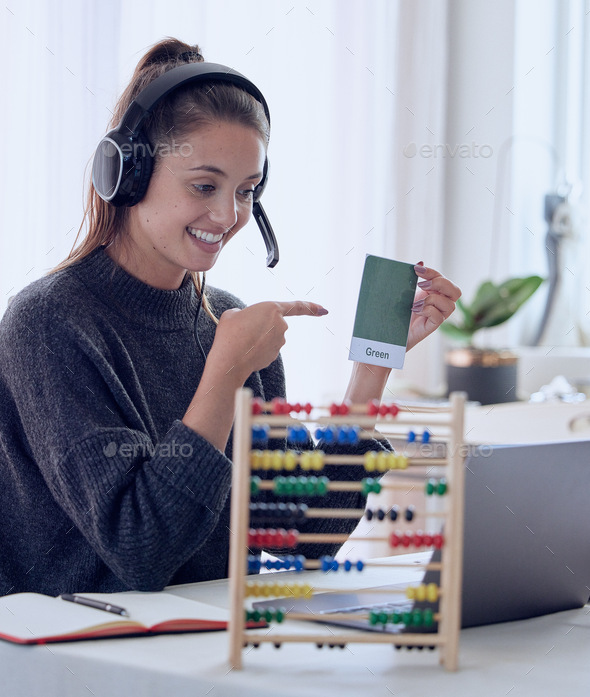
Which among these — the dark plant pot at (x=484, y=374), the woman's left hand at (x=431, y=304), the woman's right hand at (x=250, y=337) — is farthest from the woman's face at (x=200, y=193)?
the dark plant pot at (x=484, y=374)

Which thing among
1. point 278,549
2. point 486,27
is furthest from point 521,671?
point 486,27

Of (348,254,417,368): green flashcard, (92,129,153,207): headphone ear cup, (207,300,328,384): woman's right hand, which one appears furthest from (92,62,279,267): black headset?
(348,254,417,368): green flashcard

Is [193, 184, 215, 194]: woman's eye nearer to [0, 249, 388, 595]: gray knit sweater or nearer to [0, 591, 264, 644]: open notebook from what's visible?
[0, 249, 388, 595]: gray knit sweater

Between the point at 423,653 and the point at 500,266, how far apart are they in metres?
2.59

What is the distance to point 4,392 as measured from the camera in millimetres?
1108

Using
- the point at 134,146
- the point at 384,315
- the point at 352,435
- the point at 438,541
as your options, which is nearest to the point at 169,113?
the point at 134,146

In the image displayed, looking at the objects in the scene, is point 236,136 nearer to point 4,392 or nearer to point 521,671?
point 4,392

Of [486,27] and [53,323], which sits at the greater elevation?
[486,27]

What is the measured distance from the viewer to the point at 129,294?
1.21 meters

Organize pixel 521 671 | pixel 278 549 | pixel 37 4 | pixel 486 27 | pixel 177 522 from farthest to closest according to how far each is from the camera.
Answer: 1. pixel 486 27
2. pixel 37 4
3. pixel 278 549
4. pixel 177 522
5. pixel 521 671

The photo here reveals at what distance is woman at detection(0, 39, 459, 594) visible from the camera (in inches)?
37.9

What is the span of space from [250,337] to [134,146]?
31 centimetres

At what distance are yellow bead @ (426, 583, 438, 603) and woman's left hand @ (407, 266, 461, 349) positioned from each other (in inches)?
20.9

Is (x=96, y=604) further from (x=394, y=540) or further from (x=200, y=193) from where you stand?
(x=200, y=193)
